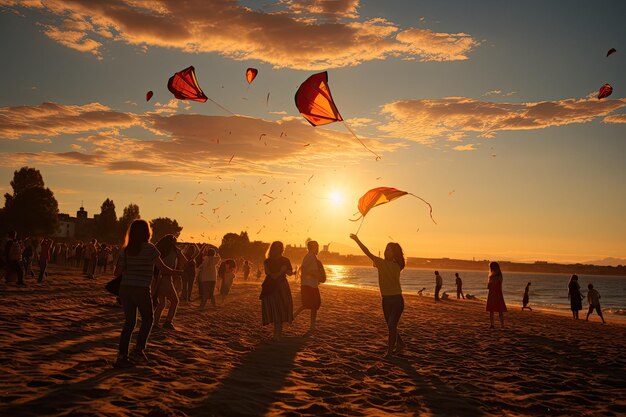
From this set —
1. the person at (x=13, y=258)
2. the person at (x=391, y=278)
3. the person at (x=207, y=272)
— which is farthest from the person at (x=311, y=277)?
the person at (x=13, y=258)

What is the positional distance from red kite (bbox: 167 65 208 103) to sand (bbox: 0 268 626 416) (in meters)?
7.05

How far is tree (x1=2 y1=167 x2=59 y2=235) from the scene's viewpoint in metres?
72.0

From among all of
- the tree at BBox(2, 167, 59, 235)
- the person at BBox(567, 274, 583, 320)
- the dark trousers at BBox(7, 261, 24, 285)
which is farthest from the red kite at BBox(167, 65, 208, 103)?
the tree at BBox(2, 167, 59, 235)

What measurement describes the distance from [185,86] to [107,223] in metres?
101

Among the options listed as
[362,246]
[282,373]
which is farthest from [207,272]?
[282,373]

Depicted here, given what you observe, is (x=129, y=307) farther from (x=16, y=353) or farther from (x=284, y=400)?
(x=284, y=400)

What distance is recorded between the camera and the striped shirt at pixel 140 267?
615cm

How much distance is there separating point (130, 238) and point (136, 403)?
2.24 m

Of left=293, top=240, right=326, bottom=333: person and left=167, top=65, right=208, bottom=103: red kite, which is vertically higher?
left=167, top=65, right=208, bottom=103: red kite

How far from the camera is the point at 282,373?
696 cm

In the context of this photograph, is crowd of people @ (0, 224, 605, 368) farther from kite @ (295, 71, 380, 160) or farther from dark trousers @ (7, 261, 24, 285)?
kite @ (295, 71, 380, 160)

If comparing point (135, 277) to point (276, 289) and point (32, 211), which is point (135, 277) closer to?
point (276, 289)

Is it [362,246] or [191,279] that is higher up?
[362,246]

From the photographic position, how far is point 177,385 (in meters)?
5.70
